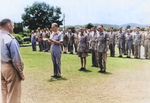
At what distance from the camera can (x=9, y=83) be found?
3.58m

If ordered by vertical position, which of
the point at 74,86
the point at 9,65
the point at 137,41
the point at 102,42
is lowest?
the point at 74,86

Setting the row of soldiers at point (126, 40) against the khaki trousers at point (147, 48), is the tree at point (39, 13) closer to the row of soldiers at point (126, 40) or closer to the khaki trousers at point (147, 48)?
the row of soldiers at point (126, 40)

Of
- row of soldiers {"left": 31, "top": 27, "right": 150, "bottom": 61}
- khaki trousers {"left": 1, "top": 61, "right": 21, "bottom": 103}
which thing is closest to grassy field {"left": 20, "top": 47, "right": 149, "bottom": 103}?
khaki trousers {"left": 1, "top": 61, "right": 21, "bottom": 103}

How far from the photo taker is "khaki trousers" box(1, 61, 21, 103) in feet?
11.6

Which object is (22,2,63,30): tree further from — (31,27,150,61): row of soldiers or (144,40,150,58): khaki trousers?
(144,40,150,58): khaki trousers

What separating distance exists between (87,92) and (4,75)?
2.58m

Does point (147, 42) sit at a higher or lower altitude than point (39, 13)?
lower

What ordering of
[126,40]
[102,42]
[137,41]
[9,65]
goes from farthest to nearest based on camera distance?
[126,40] < [137,41] < [102,42] < [9,65]

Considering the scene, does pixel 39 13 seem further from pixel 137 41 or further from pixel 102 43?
pixel 137 41

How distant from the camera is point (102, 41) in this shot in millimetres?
7922

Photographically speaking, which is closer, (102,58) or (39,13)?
(102,58)

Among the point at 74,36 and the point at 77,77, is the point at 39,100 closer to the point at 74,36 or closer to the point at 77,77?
the point at 77,77

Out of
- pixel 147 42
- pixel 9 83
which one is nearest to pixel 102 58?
pixel 9 83

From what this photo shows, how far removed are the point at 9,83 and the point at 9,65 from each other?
316 millimetres
